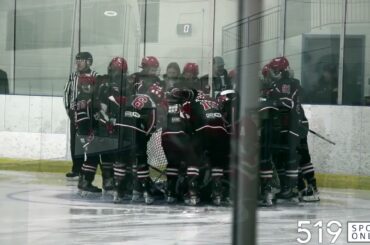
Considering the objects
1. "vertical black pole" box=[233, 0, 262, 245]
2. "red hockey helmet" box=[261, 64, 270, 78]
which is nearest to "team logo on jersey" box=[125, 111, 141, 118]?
"red hockey helmet" box=[261, 64, 270, 78]

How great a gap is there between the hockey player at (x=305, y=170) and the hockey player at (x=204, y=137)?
0.30 meters

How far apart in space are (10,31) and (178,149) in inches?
36.0

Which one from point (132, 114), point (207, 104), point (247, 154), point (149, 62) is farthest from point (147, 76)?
point (247, 154)

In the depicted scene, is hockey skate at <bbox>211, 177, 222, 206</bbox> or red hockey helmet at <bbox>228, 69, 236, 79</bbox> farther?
hockey skate at <bbox>211, 177, 222, 206</bbox>

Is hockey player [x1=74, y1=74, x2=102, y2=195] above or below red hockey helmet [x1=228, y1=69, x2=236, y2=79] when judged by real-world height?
below

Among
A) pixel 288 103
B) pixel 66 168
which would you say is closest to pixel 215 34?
pixel 288 103

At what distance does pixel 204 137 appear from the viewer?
6.40ft

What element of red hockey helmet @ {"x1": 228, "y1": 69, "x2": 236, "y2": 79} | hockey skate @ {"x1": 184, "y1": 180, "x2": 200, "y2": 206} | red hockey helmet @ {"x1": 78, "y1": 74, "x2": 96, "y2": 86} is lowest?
hockey skate @ {"x1": 184, "y1": 180, "x2": 200, "y2": 206}

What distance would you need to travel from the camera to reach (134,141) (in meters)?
2.31

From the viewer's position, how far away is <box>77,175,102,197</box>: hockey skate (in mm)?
2332

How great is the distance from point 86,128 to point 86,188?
0.76 ft

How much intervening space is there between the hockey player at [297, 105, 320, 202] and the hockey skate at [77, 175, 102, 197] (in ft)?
2.58

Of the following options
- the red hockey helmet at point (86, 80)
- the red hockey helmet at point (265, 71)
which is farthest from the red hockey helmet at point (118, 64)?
the red hockey helmet at point (265, 71)

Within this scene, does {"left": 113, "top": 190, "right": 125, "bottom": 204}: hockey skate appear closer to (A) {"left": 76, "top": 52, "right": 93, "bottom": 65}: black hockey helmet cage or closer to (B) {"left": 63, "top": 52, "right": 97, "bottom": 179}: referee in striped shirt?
(B) {"left": 63, "top": 52, "right": 97, "bottom": 179}: referee in striped shirt
